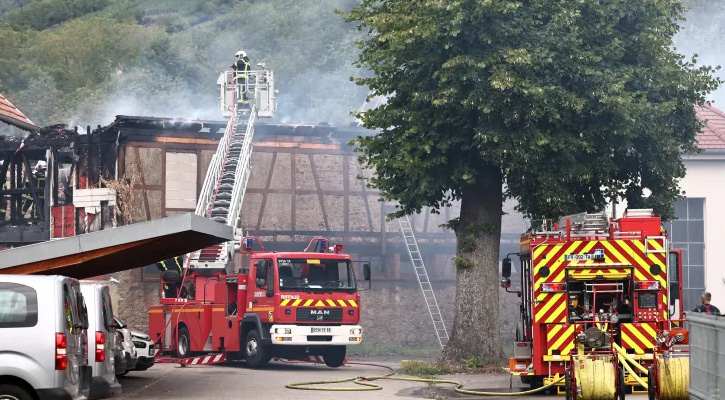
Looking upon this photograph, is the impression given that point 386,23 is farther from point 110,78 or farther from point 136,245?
point 110,78

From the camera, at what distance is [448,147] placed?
906 inches

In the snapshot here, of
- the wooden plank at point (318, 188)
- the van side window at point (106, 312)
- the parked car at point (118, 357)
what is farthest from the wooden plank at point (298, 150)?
the van side window at point (106, 312)

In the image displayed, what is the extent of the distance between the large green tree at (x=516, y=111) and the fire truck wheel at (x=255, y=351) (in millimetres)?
3750

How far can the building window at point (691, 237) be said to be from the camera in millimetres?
32750

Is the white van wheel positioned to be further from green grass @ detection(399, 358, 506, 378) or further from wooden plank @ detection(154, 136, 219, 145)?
wooden plank @ detection(154, 136, 219, 145)

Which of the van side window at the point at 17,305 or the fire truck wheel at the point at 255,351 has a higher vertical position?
the van side window at the point at 17,305

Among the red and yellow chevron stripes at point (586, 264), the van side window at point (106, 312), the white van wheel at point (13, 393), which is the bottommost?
the white van wheel at point (13, 393)

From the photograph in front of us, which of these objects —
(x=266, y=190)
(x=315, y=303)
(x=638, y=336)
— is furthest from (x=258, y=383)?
(x=266, y=190)

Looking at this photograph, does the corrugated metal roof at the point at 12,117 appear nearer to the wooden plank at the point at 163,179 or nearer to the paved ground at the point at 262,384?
the paved ground at the point at 262,384

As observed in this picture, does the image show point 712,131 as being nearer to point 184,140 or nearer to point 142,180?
point 184,140

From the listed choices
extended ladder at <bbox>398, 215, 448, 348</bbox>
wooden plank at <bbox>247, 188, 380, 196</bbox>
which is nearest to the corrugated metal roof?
wooden plank at <bbox>247, 188, 380, 196</bbox>

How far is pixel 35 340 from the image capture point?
39.2 feet

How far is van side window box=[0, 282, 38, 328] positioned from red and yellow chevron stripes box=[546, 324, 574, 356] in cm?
799

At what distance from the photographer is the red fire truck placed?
2411cm
